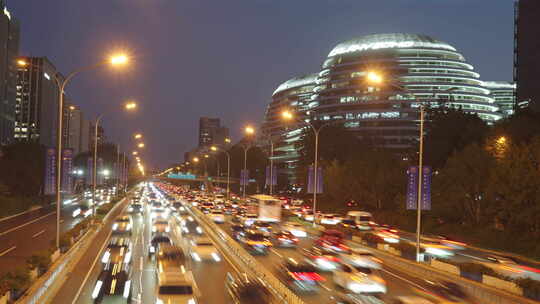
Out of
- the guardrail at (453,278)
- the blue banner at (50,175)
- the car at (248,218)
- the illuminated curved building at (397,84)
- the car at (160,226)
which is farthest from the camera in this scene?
the illuminated curved building at (397,84)

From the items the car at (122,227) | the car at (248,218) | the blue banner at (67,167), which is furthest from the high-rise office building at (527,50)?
the blue banner at (67,167)

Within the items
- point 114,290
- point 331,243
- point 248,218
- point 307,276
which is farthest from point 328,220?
point 114,290

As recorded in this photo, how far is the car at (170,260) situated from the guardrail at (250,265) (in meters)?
3.49

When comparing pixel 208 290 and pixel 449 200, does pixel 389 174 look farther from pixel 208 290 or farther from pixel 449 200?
pixel 208 290

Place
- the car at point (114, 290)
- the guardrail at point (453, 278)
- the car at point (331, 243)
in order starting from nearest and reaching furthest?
the car at point (114, 290) → the guardrail at point (453, 278) → the car at point (331, 243)

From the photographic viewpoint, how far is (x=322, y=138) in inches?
3974

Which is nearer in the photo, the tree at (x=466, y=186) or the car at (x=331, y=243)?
the car at (x=331, y=243)

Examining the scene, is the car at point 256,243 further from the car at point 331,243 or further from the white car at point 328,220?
the white car at point 328,220

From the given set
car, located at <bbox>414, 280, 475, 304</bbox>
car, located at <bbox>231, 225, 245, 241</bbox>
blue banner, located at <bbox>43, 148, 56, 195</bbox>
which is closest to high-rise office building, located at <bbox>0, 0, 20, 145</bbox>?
blue banner, located at <bbox>43, 148, 56, 195</bbox>

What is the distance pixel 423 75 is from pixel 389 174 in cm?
8171

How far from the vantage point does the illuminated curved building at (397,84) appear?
136750 mm

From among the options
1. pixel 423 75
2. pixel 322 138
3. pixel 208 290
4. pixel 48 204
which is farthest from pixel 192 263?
pixel 423 75

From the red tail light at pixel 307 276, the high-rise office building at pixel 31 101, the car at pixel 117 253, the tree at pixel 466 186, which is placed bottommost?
the car at pixel 117 253

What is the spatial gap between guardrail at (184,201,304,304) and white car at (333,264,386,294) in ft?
10.2
